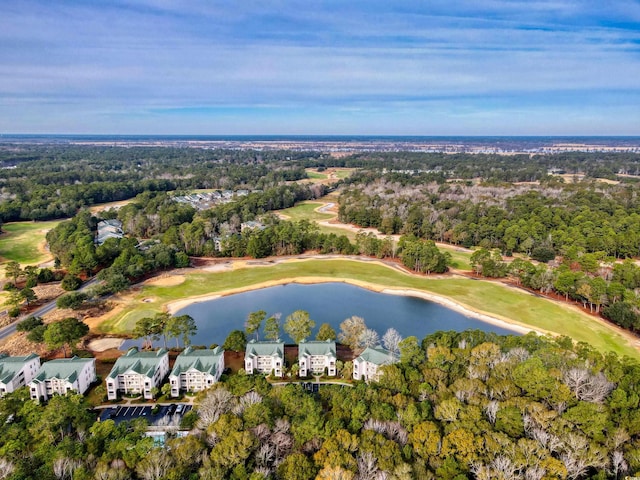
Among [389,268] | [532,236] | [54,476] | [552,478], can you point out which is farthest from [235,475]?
[532,236]

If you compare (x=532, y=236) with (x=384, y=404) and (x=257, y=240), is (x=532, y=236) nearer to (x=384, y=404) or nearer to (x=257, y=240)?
(x=257, y=240)

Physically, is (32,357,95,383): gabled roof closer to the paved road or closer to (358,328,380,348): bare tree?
the paved road

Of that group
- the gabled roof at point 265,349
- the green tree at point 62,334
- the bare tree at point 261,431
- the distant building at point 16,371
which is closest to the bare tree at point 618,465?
the bare tree at point 261,431

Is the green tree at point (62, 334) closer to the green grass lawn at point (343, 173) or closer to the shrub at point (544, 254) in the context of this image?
the shrub at point (544, 254)

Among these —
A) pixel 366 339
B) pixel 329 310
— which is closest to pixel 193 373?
pixel 366 339

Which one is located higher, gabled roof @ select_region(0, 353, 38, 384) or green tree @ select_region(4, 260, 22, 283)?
green tree @ select_region(4, 260, 22, 283)

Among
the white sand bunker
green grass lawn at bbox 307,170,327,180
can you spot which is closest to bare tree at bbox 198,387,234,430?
the white sand bunker

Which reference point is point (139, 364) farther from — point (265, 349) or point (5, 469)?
point (5, 469)
